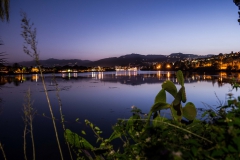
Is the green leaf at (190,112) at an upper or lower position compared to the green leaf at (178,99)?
lower

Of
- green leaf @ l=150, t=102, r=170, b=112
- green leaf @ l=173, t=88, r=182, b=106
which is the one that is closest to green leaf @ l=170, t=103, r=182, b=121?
green leaf @ l=173, t=88, r=182, b=106

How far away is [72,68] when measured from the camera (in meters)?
190

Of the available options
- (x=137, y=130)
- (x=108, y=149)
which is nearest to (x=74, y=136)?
(x=108, y=149)

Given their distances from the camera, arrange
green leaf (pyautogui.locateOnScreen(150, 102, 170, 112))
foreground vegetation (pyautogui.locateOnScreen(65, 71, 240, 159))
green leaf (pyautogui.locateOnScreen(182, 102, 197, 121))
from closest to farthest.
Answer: foreground vegetation (pyautogui.locateOnScreen(65, 71, 240, 159)) → green leaf (pyautogui.locateOnScreen(150, 102, 170, 112)) → green leaf (pyautogui.locateOnScreen(182, 102, 197, 121))

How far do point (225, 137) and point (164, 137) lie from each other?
1.31 ft

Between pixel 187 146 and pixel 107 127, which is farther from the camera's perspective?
pixel 107 127

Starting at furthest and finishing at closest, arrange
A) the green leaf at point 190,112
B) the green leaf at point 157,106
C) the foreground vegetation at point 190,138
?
the green leaf at point 190,112 → the green leaf at point 157,106 → the foreground vegetation at point 190,138

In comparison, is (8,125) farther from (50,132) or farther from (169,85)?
(169,85)

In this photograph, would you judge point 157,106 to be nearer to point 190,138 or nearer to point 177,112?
point 177,112

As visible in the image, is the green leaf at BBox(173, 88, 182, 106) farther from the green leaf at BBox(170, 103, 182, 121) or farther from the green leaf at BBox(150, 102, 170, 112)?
the green leaf at BBox(150, 102, 170, 112)

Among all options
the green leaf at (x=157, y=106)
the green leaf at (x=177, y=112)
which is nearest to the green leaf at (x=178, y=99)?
the green leaf at (x=177, y=112)

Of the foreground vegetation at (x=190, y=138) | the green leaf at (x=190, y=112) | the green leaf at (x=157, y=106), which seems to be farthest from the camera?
the green leaf at (x=190, y=112)

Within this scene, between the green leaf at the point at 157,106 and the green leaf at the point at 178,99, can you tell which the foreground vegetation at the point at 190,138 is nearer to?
the green leaf at the point at 157,106

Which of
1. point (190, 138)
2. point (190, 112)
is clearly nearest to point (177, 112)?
point (190, 112)
